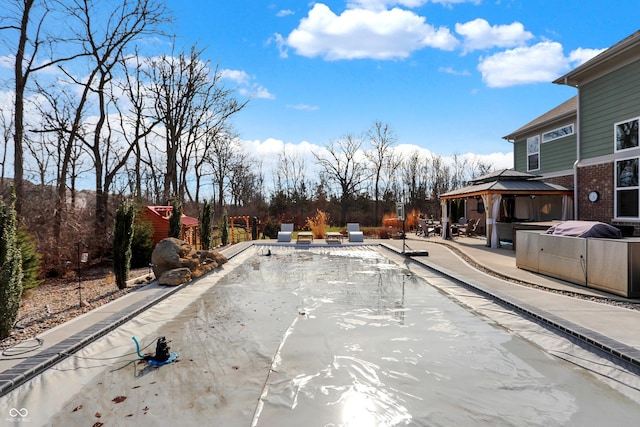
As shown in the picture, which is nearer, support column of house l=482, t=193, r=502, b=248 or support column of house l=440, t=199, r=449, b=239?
support column of house l=482, t=193, r=502, b=248

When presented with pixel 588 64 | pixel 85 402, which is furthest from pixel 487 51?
pixel 85 402

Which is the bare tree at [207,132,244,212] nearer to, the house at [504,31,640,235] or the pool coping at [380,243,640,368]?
the house at [504,31,640,235]

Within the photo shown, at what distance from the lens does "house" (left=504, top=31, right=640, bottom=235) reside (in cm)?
962

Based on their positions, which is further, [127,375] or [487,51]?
[487,51]

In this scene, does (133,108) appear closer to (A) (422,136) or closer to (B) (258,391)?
(A) (422,136)

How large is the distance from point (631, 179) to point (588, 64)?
11.5ft

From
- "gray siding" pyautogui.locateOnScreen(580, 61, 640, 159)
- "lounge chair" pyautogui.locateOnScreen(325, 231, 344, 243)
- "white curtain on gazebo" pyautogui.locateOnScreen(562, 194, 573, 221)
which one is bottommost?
"lounge chair" pyautogui.locateOnScreen(325, 231, 344, 243)

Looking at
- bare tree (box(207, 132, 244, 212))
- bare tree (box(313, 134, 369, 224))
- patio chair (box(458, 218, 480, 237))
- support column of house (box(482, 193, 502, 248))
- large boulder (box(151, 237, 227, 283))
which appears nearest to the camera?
large boulder (box(151, 237, 227, 283))

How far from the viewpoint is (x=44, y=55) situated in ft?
37.6

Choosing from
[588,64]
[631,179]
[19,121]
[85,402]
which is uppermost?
[588,64]

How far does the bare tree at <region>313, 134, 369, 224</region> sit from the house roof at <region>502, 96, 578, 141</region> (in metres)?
14.0

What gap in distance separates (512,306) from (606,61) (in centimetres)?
910

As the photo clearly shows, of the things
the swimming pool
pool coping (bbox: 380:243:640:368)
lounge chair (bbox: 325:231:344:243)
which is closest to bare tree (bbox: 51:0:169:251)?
lounge chair (bbox: 325:231:344:243)

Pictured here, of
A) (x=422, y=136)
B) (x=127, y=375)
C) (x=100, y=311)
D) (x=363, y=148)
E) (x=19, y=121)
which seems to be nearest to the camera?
(x=127, y=375)
